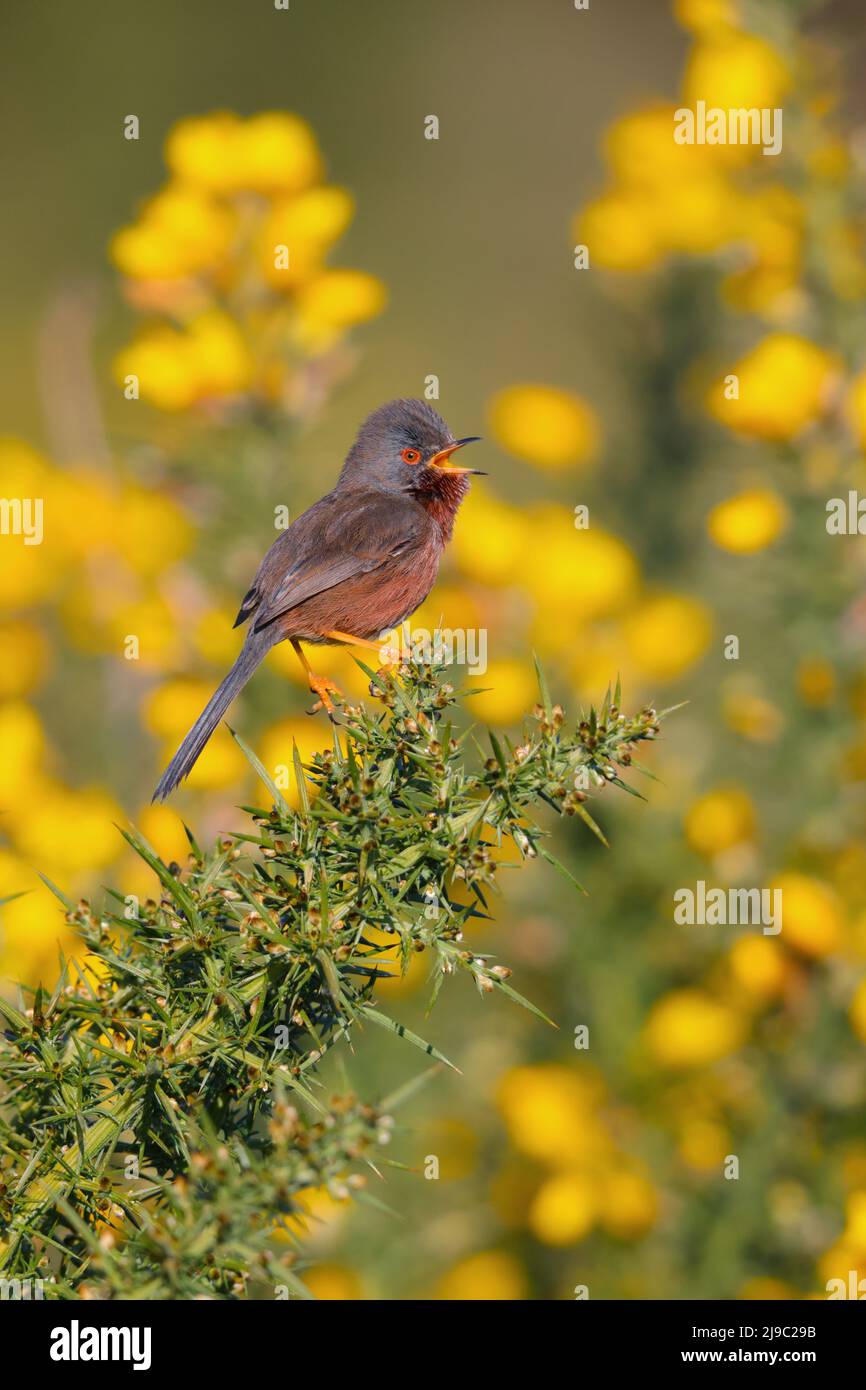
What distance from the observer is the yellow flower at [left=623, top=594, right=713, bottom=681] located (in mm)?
4047

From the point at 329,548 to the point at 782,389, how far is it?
120cm

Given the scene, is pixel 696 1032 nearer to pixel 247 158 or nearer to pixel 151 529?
pixel 151 529

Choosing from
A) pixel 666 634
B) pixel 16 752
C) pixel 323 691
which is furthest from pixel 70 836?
pixel 666 634

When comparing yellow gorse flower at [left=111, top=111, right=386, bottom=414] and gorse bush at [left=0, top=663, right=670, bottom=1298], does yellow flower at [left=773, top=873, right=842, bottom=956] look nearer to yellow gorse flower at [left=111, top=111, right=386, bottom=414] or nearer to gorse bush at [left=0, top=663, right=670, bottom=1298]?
yellow gorse flower at [left=111, top=111, right=386, bottom=414]

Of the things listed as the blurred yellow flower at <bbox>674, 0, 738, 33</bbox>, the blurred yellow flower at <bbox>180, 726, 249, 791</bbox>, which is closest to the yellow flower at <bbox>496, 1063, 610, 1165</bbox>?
the blurred yellow flower at <bbox>180, 726, 249, 791</bbox>

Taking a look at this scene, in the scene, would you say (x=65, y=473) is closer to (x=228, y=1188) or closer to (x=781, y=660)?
(x=781, y=660)

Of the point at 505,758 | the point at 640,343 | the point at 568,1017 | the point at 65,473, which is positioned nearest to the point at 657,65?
the point at 640,343

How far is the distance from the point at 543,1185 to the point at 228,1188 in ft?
9.00

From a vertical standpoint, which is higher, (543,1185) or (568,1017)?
(568,1017)

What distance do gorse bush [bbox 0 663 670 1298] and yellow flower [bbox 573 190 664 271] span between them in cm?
293

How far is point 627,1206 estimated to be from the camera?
354cm

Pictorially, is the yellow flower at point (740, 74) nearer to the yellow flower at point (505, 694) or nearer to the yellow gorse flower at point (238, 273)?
the yellow gorse flower at point (238, 273)

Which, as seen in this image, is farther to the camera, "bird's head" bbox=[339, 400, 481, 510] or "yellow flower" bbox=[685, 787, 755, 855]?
"yellow flower" bbox=[685, 787, 755, 855]

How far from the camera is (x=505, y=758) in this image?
1.69 meters
